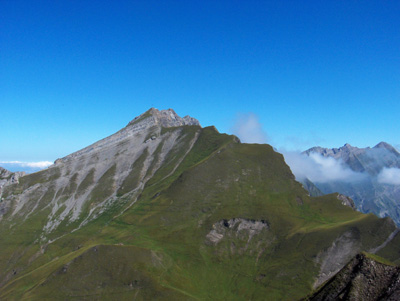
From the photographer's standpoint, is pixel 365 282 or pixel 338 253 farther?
pixel 338 253

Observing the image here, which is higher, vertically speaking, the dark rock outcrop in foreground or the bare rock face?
the dark rock outcrop in foreground

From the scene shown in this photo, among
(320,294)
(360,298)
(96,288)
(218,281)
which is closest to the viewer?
(360,298)

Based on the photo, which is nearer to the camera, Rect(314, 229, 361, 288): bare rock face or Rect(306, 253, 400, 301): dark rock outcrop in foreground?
Rect(306, 253, 400, 301): dark rock outcrop in foreground

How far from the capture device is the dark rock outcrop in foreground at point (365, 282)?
118 feet

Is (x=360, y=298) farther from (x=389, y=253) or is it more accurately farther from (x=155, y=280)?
(x=389, y=253)

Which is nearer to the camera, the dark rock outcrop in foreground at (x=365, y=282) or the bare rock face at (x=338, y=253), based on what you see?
the dark rock outcrop in foreground at (x=365, y=282)

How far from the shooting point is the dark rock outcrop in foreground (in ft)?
118

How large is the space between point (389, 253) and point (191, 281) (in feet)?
399

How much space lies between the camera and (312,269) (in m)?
186

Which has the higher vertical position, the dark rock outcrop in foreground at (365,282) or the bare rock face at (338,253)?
the dark rock outcrop in foreground at (365,282)

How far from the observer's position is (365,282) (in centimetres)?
3775

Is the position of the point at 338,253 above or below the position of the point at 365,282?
below

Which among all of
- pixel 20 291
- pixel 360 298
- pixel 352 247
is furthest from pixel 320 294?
pixel 20 291

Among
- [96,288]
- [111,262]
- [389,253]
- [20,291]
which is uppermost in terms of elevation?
[389,253]
